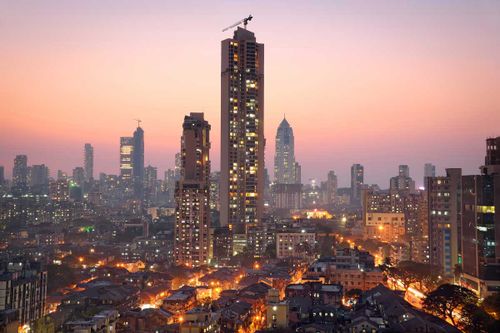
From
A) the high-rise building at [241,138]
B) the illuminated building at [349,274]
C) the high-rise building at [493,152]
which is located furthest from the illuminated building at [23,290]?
the high-rise building at [241,138]

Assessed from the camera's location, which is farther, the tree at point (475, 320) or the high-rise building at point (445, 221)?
the high-rise building at point (445, 221)

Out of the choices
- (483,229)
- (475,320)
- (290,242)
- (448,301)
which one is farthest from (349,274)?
(290,242)

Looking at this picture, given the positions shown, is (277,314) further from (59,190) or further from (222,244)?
(59,190)

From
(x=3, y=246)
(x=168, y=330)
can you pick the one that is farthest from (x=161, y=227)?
(x=168, y=330)

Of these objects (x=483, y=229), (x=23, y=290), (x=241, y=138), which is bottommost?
(x=23, y=290)

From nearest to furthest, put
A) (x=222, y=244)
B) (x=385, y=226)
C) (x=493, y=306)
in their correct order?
(x=493, y=306)
(x=222, y=244)
(x=385, y=226)

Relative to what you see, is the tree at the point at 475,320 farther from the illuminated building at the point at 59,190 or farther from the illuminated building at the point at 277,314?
the illuminated building at the point at 59,190
